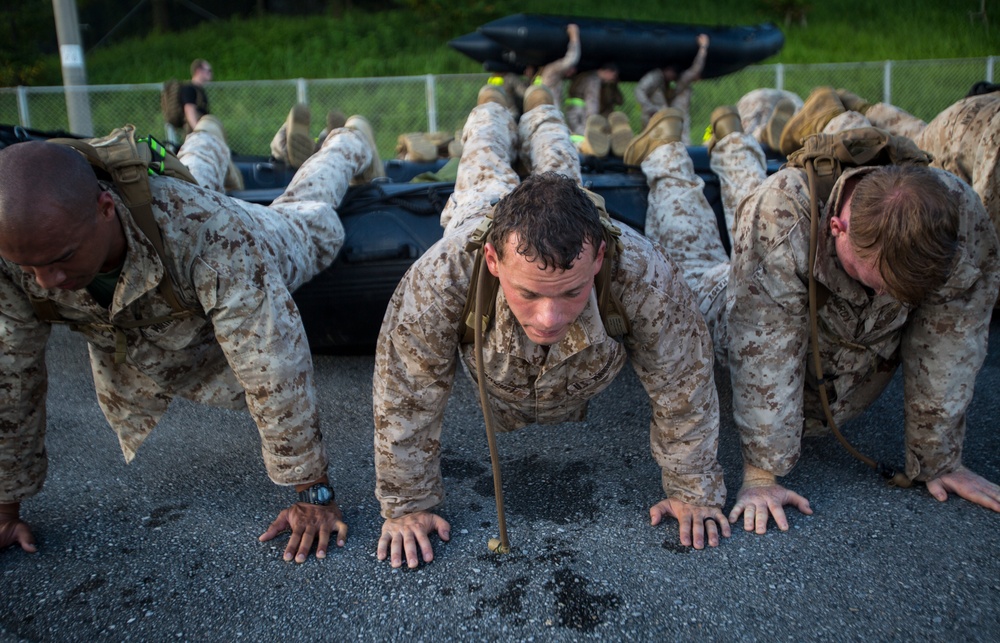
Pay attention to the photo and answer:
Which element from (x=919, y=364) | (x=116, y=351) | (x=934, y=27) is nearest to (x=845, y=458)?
(x=919, y=364)

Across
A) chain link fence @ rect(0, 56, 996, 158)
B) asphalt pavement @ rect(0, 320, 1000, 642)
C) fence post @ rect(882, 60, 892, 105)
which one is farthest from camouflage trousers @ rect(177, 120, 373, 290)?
fence post @ rect(882, 60, 892, 105)

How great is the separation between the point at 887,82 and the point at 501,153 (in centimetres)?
1016

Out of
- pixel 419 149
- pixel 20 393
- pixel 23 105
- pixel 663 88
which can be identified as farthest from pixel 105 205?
pixel 23 105

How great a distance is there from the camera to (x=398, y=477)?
2.12 metres

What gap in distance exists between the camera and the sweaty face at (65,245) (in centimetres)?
178

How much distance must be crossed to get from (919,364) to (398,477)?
159cm

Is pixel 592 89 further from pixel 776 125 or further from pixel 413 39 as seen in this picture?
pixel 413 39

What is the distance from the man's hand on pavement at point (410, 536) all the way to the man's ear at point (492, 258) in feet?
2.59

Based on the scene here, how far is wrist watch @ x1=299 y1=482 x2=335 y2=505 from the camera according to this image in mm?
2195

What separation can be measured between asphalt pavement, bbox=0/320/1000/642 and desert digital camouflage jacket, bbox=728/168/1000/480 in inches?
8.8

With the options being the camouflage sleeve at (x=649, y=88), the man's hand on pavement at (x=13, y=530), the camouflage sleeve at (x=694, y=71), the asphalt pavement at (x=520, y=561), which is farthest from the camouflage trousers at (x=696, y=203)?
the camouflage sleeve at (x=694, y=71)

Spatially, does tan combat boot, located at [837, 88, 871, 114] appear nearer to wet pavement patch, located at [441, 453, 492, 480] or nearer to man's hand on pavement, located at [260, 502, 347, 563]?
wet pavement patch, located at [441, 453, 492, 480]

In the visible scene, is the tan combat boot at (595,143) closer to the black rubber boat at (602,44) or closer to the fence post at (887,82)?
the black rubber boat at (602,44)

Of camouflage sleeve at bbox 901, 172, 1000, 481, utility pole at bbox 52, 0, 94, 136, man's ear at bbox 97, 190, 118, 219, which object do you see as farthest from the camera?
utility pole at bbox 52, 0, 94, 136
